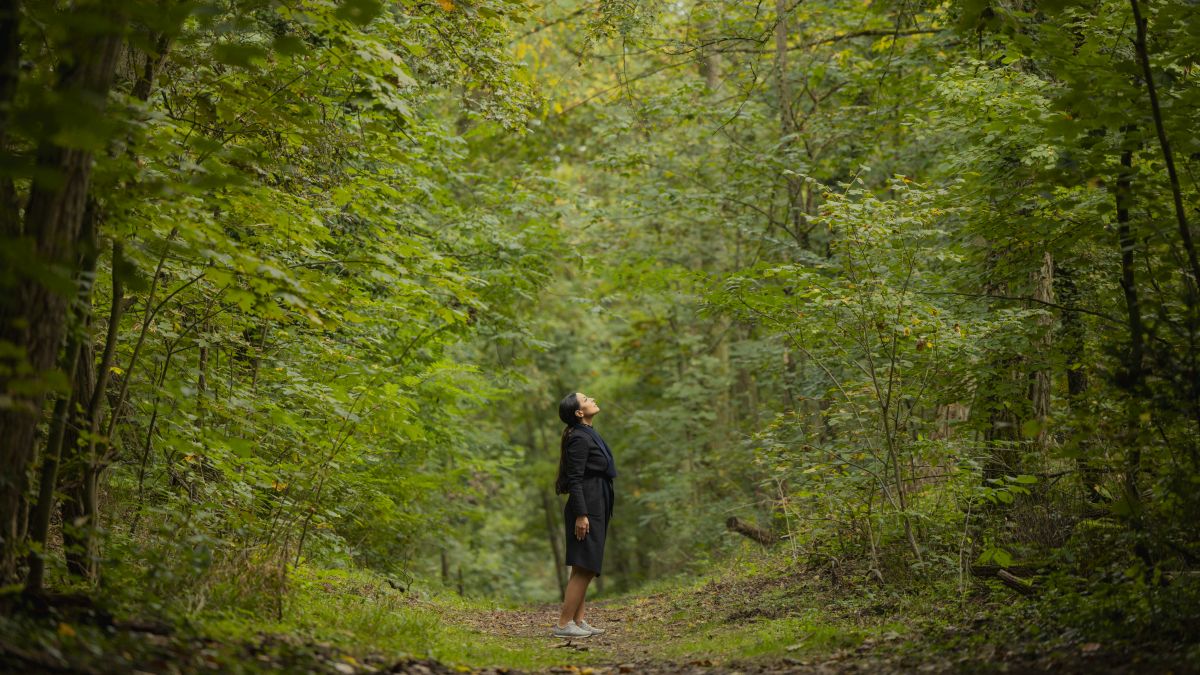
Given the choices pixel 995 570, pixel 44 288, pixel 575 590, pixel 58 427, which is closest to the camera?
pixel 44 288

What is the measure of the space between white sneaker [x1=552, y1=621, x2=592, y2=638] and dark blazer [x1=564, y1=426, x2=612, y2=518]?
103 centimetres

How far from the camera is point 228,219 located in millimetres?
6020

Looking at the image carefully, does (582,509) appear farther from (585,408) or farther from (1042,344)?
(1042,344)

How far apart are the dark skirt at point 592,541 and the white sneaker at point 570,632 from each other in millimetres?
556

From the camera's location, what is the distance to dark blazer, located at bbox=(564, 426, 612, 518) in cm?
819

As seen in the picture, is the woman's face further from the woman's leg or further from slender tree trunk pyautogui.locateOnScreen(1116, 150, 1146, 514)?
slender tree trunk pyautogui.locateOnScreen(1116, 150, 1146, 514)

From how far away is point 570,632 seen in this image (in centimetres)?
823

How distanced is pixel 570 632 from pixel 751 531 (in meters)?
6.18

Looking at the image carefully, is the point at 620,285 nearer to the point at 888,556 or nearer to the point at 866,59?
the point at 866,59

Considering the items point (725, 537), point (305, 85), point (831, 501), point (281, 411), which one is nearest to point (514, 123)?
point (305, 85)

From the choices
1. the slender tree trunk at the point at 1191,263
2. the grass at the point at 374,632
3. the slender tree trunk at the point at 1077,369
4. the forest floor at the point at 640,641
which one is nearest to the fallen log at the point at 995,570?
the forest floor at the point at 640,641

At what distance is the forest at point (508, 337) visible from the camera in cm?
428

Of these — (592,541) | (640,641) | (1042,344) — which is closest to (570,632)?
(640,641)

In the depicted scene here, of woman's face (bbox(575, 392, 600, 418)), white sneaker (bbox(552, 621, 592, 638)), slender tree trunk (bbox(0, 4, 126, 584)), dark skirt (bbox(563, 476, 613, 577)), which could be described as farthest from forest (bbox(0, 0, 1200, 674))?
woman's face (bbox(575, 392, 600, 418))
